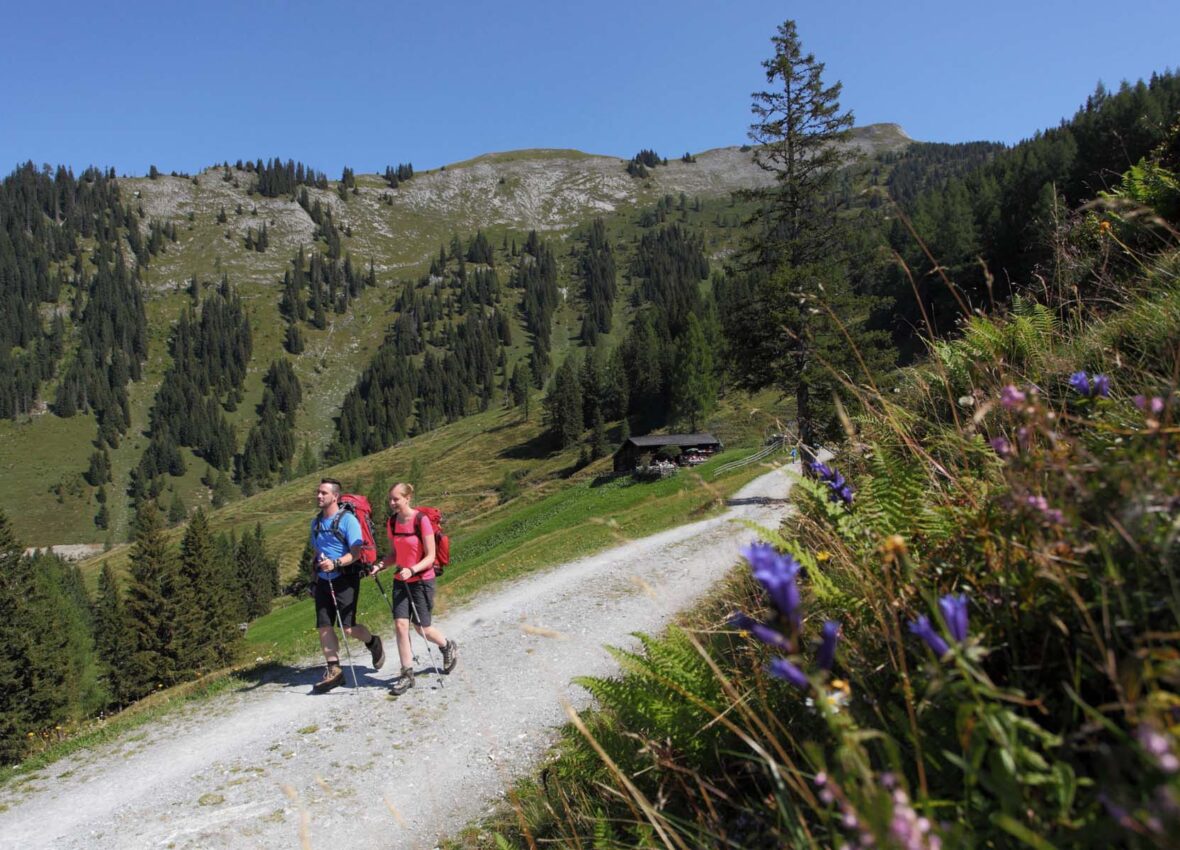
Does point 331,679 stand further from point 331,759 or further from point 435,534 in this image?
point 435,534

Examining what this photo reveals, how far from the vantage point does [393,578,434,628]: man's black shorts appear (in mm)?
8727

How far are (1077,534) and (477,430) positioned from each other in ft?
517

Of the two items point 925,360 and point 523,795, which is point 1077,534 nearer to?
point 523,795

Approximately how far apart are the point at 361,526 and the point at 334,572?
71cm

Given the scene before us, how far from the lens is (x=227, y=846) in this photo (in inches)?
221

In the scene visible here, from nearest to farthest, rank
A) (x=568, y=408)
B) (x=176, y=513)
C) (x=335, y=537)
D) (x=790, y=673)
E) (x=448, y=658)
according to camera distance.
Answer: (x=790, y=673) < (x=335, y=537) < (x=448, y=658) < (x=568, y=408) < (x=176, y=513)

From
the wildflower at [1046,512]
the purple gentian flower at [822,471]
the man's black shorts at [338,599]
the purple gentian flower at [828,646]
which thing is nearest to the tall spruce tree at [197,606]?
the man's black shorts at [338,599]

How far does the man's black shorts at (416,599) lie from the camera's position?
8.73 meters

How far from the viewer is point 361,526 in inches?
356

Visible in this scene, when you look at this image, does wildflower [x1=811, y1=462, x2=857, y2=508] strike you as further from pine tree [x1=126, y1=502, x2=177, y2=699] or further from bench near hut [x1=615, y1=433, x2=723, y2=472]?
bench near hut [x1=615, y1=433, x2=723, y2=472]

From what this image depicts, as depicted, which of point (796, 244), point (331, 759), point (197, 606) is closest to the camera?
point (331, 759)

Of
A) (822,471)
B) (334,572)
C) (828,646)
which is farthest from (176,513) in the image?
(828,646)

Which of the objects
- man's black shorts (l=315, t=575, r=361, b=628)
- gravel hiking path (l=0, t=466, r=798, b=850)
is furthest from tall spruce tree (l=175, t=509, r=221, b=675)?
man's black shorts (l=315, t=575, r=361, b=628)

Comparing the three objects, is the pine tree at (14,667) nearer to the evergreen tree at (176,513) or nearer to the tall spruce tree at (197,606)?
the tall spruce tree at (197,606)
